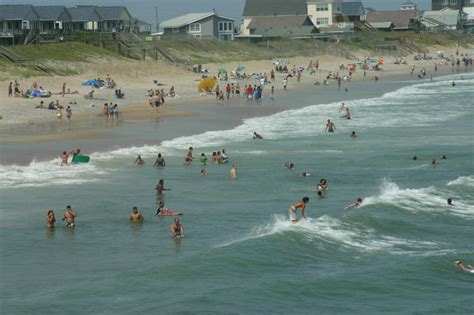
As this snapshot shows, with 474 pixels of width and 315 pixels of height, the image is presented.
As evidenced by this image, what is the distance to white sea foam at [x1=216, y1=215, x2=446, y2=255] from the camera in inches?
925

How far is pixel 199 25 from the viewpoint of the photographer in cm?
10281

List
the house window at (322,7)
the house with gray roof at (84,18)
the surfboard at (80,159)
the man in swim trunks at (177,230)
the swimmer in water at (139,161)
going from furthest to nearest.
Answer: the house window at (322,7) < the house with gray roof at (84,18) < the swimmer in water at (139,161) < the surfboard at (80,159) < the man in swim trunks at (177,230)

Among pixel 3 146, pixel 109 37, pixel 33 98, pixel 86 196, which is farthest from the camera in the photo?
pixel 109 37

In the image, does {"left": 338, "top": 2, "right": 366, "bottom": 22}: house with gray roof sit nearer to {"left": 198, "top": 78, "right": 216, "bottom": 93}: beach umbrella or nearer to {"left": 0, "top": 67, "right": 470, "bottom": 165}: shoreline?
{"left": 0, "top": 67, "right": 470, "bottom": 165}: shoreline

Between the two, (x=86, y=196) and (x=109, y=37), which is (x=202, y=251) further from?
(x=109, y=37)

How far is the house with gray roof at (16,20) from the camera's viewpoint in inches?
2714

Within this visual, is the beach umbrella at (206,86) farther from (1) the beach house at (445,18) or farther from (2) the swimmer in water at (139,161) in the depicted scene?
(1) the beach house at (445,18)

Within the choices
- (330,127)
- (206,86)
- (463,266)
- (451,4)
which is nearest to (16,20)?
(206,86)

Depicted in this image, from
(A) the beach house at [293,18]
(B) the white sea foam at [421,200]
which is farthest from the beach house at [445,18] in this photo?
(B) the white sea foam at [421,200]

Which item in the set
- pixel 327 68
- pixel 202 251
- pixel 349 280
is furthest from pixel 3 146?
pixel 327 68

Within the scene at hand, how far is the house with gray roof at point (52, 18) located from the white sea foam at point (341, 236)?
50693mm

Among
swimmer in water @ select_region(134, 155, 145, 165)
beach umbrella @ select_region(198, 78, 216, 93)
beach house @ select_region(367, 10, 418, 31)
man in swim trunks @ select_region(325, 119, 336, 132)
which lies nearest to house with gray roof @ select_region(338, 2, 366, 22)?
beach house @ select_region(367, 10, 418, 31)

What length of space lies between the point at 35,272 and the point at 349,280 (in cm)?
700

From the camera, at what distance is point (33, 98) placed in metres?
51.4
